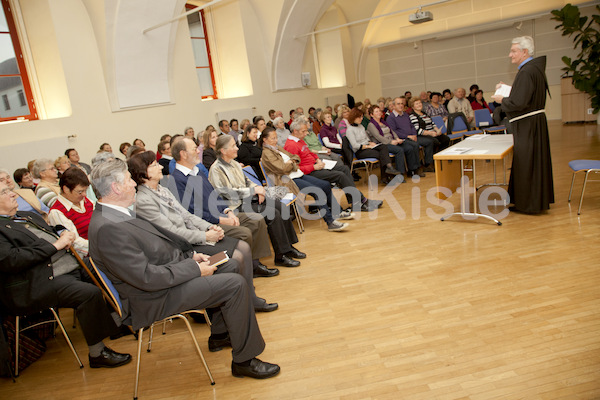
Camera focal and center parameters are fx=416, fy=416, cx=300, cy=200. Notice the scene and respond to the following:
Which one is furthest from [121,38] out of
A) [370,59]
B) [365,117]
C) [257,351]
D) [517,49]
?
[370,59]

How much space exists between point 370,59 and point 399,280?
528 inches

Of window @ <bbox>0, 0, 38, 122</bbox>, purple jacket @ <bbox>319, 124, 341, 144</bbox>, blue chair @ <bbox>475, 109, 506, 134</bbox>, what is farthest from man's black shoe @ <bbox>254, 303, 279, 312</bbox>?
blue chair @ <bbox>475, 109, 506, 134</bbox>

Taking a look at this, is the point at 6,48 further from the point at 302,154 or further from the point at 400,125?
the point at 400,125

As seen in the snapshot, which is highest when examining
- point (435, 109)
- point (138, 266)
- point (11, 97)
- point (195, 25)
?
point (195, 25)

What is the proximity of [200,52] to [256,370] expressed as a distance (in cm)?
965

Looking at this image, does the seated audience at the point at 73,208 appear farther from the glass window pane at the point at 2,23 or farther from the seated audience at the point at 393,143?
the glass window pane at the point at 2,23

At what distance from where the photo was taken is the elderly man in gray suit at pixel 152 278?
2.21 meters

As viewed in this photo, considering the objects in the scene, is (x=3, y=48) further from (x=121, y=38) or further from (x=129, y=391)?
(x=129, y=391)

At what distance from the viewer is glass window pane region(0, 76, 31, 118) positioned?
22.6 feet

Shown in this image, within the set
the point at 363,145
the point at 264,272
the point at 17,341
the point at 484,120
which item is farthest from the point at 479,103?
the point at 17,341

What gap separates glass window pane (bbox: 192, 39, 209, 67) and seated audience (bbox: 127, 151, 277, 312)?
810 cm

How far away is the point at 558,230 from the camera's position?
4074 millimetres

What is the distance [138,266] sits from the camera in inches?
86.6

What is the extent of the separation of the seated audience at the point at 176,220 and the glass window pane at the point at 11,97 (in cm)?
542
